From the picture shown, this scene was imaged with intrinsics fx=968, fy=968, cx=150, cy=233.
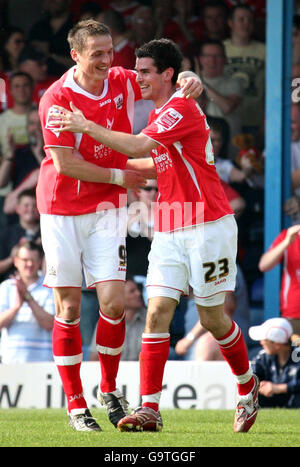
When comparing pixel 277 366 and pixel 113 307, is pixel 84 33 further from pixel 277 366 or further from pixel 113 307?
pixel 277 366

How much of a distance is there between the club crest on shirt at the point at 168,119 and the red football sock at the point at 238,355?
132 centimetres

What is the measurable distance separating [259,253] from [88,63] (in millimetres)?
4725

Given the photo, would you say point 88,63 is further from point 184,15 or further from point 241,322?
point 184,15

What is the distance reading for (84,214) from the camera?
623 cm

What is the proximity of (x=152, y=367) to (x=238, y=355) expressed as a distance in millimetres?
580

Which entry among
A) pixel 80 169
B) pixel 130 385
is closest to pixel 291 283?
pixel 130 385

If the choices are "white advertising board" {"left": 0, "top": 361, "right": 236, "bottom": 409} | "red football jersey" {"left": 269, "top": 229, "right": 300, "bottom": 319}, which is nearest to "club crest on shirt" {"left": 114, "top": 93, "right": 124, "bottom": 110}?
"white advertising board" {"left": 0, "top": 361, "right": 236, "bottom": 409}

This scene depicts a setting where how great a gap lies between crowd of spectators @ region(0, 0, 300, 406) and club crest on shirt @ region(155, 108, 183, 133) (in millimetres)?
3878

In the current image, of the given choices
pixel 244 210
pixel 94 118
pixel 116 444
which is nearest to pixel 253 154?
pixel 244 210

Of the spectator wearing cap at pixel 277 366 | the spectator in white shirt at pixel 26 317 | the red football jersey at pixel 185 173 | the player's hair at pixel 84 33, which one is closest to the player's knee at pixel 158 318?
the red football jersey at pixel 185 173

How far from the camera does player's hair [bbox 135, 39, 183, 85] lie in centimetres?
612

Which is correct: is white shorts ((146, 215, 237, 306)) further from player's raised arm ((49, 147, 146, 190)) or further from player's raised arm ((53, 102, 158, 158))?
player's raised arm ((53, 102, 158, 158))

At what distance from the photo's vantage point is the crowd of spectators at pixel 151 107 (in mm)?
10047

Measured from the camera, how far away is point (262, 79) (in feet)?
34.9
